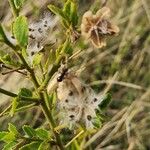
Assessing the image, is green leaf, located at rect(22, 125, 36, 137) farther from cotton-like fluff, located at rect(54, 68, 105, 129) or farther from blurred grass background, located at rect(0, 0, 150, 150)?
blurred grass background, located at rect(0, 0, 150, 150)

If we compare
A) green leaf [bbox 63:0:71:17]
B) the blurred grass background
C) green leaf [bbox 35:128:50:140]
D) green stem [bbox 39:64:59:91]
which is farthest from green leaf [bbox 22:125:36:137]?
the blurred grass background

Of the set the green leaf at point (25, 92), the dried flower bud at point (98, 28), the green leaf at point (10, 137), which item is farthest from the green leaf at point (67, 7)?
Answer: the green leaf at point (10, 137)

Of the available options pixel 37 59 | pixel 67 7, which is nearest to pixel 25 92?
pixel 37 59

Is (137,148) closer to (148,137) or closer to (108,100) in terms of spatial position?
(148,137)

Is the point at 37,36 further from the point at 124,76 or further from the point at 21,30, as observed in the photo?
the point at 124,76

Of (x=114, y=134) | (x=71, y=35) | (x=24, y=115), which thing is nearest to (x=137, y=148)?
(x=114, y=134)

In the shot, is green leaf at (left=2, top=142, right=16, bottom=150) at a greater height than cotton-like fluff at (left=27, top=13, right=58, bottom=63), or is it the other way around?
cotton-like fluff at (left=27, top=13, right=58, bottom=63)

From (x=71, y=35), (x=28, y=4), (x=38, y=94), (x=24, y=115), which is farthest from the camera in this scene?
(x=24, y=115)
